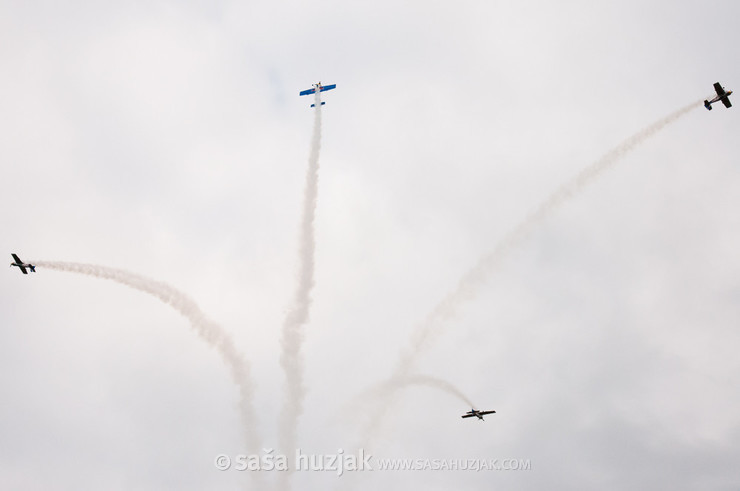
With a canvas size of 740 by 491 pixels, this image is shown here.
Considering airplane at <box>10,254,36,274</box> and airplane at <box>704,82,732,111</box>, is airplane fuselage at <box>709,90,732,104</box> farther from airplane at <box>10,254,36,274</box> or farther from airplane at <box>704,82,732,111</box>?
airplane at <box>10,254,36,274</box>

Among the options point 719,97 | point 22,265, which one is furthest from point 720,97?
point 22,265

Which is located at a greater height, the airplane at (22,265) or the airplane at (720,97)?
the airplane at (720,97)

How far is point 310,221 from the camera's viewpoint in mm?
99312

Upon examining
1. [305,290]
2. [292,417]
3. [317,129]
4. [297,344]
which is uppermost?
[317,129]

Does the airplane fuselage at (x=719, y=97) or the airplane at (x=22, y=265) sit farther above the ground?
the airplane fuselage at (x=719, y=97)

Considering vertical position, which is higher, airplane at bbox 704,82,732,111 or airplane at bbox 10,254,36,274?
airplane at bbox 704,82,732,111

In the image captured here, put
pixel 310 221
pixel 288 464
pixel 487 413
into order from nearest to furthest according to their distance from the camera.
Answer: pixel 288 464 → pixel 310 221 → pixel 487 413

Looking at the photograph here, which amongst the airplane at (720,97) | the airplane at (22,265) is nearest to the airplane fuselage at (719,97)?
the airplane at (720,97)

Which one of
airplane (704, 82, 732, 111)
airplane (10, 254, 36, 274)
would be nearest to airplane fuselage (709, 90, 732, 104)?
airplane (704, 82, 732, 111)

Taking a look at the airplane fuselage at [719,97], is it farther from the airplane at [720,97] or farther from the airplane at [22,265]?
the airplane at [22,265]

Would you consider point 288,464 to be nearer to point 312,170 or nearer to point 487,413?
point 487,413

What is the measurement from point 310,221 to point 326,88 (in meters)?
25.8

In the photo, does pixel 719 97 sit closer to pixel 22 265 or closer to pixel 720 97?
pixel 720 97

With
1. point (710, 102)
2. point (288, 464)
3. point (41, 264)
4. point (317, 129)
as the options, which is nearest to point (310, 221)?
point (317, 129)
